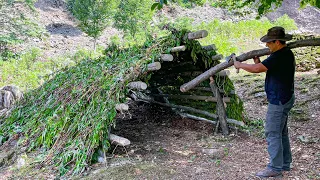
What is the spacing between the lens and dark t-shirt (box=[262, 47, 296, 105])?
2.78 metres

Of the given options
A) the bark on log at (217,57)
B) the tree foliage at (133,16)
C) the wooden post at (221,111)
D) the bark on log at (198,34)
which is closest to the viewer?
the bark on log at (198,34)

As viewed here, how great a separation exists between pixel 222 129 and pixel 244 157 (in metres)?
1.04

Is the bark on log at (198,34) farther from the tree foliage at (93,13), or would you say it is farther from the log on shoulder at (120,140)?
the tree foliage at (93,13)

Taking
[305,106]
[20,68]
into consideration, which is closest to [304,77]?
[305,106]

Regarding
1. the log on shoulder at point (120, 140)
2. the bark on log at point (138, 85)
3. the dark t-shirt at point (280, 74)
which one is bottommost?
the log on shoulder at point (120, 140)

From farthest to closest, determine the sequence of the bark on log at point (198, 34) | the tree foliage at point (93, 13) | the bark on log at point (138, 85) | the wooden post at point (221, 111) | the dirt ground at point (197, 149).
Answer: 1. the tree foliage at point (93, 13)
2. the wooden post at point (221, 111)
3. the bark on log at point (198, 34)
4. the bark on log at point (138, 85)
5. the dirt ground at point (197, 149)

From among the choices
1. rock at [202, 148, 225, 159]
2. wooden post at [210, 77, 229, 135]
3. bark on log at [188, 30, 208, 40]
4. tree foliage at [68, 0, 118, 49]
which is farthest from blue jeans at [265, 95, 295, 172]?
tree foliage at [68, 0, 118, 49]

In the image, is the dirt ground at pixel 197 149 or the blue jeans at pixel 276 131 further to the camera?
the dirt ground at pixel 197 149

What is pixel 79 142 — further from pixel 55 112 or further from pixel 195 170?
pixel 195 170

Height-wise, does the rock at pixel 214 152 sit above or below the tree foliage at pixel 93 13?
below

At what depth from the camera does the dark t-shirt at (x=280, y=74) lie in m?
2.78

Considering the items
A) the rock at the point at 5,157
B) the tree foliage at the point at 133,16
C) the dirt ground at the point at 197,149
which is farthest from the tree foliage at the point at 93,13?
the rock at the point at 5,157

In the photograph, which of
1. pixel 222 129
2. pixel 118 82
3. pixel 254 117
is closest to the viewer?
pixel 118 82

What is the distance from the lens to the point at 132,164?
332 cm
